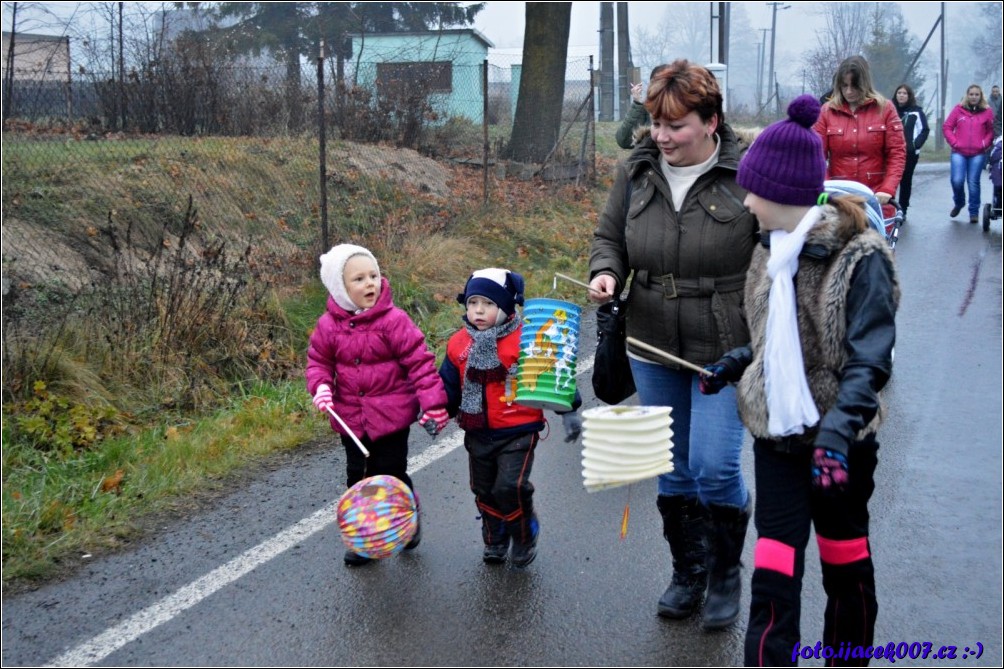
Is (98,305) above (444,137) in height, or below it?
below

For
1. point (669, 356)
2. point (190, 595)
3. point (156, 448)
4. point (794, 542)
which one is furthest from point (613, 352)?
point (156, 448)

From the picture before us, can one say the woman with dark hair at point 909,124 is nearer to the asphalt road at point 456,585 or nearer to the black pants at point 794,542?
the asphalt road at point 456,585

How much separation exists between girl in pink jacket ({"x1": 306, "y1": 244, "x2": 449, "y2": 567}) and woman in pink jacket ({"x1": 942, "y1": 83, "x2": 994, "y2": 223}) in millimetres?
12895

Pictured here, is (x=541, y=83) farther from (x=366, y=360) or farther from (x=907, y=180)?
(x=366, y=360)

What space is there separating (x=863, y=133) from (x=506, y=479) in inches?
198

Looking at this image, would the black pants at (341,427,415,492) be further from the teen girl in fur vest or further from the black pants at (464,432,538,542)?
the teen girl in fur vest

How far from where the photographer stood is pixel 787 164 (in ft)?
11.3

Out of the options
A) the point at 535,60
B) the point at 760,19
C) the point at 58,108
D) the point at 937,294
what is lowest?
the point at 937,294

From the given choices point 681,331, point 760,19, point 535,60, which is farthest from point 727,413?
point 760,19

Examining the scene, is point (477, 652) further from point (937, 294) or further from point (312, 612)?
point (937, 294)

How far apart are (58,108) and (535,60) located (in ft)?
28.3

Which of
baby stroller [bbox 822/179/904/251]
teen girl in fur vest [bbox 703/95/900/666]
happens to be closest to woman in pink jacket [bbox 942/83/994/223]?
baby stroller [bbox 822/179/904/251]

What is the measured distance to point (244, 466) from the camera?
6.21 m

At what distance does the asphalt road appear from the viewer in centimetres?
413
